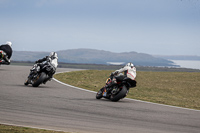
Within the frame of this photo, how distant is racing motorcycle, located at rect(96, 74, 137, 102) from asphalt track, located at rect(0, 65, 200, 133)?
314mm

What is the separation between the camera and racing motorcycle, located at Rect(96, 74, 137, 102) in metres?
13.8

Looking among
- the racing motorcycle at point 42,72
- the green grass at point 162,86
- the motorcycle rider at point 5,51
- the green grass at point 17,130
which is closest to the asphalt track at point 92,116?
the green grass at point 17,130

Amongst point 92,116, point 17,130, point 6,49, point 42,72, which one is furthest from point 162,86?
point 17,130

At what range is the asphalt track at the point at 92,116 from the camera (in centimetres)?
895

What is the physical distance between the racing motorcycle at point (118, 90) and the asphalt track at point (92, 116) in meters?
0.31

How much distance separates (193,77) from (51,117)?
2157 cm

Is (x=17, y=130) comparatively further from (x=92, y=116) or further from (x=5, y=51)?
(x=5, y=51)

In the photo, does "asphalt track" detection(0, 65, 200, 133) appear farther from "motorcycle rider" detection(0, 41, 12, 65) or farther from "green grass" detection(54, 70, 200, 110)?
"motorcycle rider" detection(0, 41, 12, 65)

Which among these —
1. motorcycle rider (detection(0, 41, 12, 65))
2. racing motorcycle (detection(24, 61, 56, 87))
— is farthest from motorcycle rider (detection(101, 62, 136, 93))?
motorcycle rider (detection(0, 41, 12, 65))

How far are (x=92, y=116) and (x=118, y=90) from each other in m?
3.90

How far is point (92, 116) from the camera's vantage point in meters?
10.4

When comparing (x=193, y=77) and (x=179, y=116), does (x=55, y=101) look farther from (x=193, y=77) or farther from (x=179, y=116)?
(x=193, y=77)

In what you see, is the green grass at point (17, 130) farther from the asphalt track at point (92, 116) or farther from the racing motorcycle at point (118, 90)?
the racing motorcycle at point (118, 90)

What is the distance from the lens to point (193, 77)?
29953 millimetres
